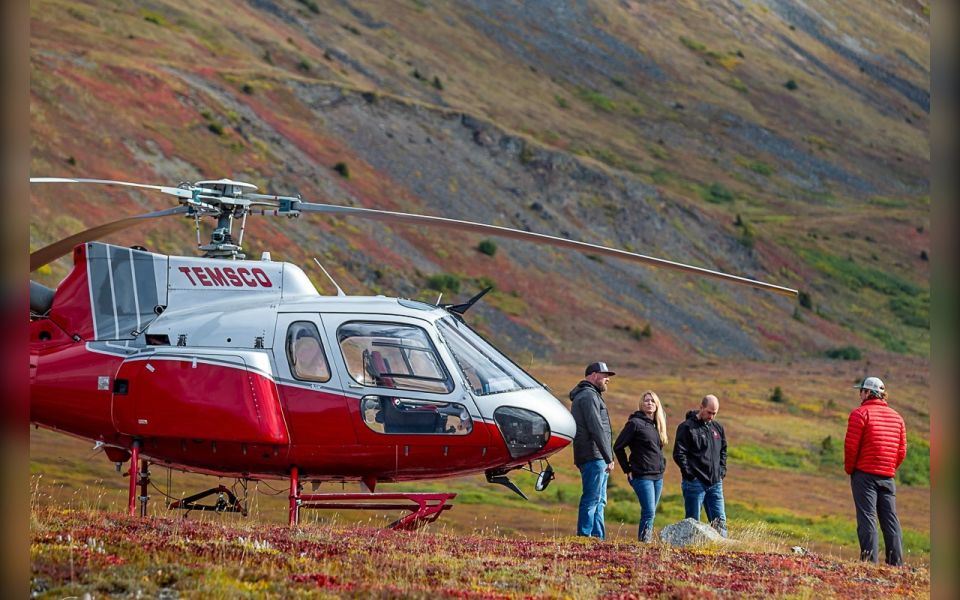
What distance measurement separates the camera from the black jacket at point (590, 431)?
14.1m

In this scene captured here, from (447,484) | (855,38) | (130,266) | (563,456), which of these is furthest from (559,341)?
(855,38)

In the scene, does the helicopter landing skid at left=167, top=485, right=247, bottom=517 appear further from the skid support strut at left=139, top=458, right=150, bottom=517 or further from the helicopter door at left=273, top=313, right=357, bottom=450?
the helicopter door at left=273, top=313, right=357, bottom=450

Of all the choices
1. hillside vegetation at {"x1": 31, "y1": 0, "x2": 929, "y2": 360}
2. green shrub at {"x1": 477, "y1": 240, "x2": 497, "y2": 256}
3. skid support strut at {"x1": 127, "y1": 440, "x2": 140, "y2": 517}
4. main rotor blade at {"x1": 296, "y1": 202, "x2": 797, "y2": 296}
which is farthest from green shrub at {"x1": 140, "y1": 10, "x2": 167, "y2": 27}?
main rotor blade at {"x1": 296, "y1": 202, "x2": 797, "y2": 296}

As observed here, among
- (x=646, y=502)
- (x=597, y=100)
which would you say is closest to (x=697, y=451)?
(x=646, y=502)

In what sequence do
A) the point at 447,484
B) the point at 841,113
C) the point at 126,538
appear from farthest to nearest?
the point at 841,113, the point at 447,484, the point at 126,538

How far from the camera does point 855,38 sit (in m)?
140

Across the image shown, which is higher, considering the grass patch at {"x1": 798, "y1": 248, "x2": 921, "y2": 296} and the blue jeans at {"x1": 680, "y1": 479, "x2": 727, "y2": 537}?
the grass patch at {"x1": 798, "y1": 248, "x2": 921, "y2": 296}

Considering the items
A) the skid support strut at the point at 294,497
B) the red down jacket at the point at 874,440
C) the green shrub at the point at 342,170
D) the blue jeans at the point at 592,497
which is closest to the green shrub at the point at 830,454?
the blue jeans at the point at 592,497

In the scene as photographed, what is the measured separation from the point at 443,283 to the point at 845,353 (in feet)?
88.3

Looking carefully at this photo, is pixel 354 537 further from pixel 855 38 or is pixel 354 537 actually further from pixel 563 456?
pixel 855 38

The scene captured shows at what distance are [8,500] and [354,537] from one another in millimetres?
8426

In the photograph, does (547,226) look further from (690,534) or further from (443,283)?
(690,534)

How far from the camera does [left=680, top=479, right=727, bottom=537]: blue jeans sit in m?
14.9

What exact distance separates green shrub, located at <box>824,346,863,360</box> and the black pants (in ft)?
196
